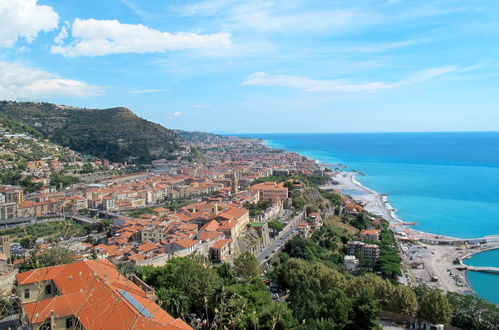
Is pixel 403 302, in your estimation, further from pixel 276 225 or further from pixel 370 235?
pixel 370 235

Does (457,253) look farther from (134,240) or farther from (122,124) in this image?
(122,124)

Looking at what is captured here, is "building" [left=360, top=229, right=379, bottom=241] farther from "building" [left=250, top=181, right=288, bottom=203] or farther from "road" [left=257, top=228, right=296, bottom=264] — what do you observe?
"building" [left=250, top=181, right=288, bottom=203]

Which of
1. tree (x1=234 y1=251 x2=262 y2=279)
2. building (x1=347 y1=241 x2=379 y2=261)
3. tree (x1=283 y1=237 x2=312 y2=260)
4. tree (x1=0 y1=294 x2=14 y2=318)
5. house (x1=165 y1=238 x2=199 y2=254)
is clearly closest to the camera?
tree (x1=0 y1=294 x2=14 y2=318)

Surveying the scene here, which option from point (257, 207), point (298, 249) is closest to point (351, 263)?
point (298, 249)

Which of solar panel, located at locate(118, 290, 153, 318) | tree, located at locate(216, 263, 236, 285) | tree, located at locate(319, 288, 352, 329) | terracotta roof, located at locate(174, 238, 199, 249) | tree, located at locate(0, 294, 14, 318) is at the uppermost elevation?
tree, located at locate(0, 294, 14, 318)

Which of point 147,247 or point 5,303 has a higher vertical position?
point 5,303

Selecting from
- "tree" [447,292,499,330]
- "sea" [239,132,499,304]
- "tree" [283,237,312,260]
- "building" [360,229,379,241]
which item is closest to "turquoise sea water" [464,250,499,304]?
"sea" [239,132,499,304]
